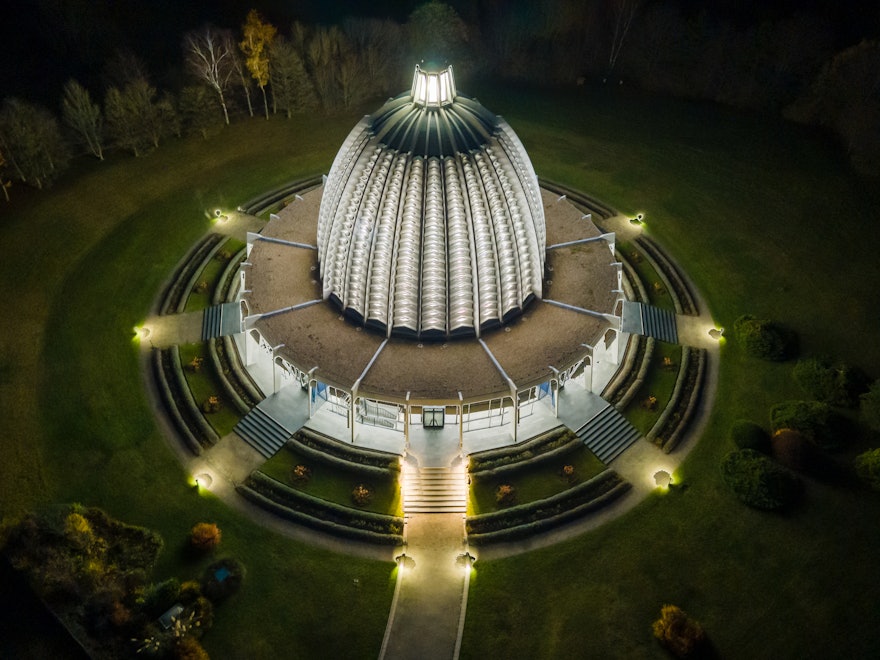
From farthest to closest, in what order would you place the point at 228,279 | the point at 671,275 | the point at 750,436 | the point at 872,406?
the point at 671,275 → the point at 228,279 → the point at 750,436 → the point at 872,406

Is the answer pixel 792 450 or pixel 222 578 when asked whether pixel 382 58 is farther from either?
pixel 222 578

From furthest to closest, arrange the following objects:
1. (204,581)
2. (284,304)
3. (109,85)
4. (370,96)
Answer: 1. (370,96)
2. (109,85)
3. (284,304)
4. (204,581)

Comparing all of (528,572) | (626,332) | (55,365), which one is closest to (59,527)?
(55,365)

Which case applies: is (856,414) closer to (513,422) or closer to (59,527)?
(513,422)

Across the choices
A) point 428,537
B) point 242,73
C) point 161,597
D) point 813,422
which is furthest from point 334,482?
point 242,73

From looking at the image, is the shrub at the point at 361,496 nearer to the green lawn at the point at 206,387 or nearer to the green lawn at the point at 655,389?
the green lawn at the point at 206,387
